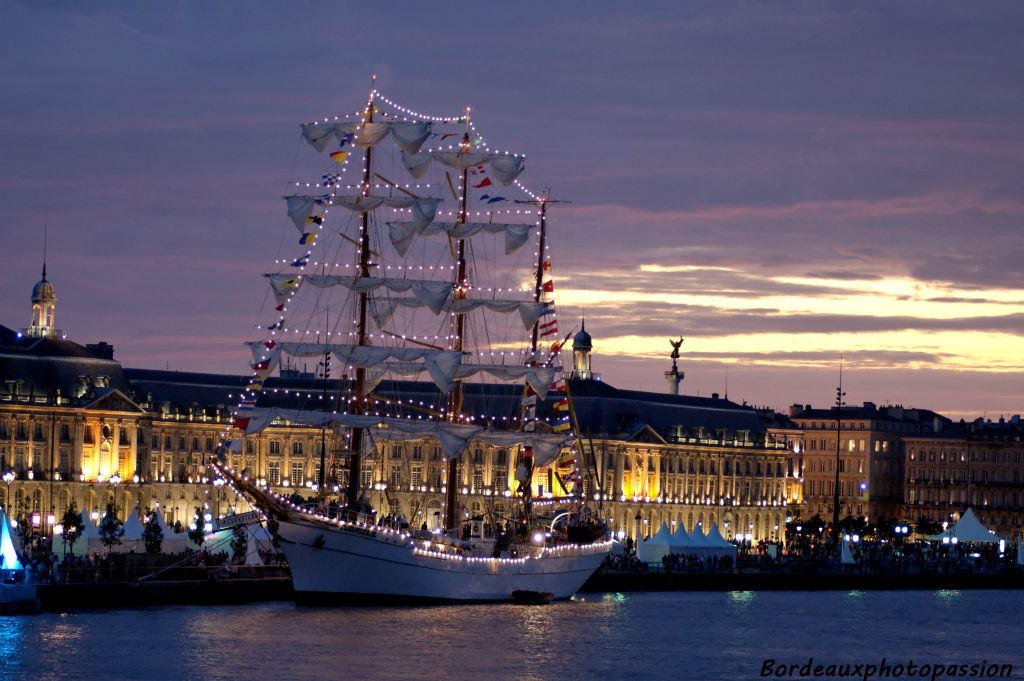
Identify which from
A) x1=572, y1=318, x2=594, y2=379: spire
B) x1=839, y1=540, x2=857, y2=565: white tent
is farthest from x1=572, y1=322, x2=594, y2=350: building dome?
x1=839, y1=540, x2=857, y2=565: white tent

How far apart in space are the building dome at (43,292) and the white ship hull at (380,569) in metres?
62.3

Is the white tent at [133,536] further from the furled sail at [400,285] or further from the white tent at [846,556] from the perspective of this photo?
the white tent at [846,556]

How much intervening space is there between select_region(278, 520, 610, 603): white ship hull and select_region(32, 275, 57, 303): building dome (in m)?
62.3

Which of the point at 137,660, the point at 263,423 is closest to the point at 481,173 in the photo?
the point at 263,423

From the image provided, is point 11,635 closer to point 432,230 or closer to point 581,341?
point 432,230

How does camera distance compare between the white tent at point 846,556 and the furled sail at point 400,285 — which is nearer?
the furled sail at point 400,285

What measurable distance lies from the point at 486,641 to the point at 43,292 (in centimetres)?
7832

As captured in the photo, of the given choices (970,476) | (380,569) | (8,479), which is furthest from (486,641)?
(970,476)

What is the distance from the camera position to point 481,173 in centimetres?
10225

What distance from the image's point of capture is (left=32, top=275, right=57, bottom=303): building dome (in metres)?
152

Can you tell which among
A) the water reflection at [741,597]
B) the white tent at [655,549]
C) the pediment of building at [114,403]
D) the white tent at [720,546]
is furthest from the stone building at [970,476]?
the water reflection at [741,597]

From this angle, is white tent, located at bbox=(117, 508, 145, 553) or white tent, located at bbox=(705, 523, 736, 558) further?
white tent, located at bbox=(705, 523, 736, 558)

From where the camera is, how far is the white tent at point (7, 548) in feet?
257

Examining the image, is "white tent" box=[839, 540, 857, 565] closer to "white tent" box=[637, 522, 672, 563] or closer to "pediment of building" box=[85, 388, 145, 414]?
"white tent" box=[637, 522, 672, 563]
